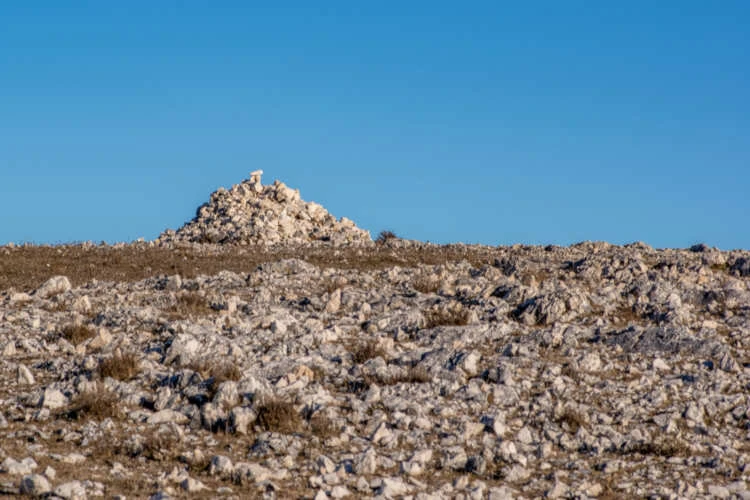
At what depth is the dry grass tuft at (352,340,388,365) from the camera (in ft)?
43.7

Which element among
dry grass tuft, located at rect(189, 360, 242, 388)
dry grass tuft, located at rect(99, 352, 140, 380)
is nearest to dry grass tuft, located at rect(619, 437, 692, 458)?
dry grass tuft, located at rect(189, 360, 242, 388)

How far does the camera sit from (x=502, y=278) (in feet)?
63.5

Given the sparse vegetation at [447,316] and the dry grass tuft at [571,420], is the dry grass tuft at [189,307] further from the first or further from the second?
the dry grass tuft at [571,420]

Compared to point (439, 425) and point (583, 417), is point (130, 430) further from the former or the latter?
point (583, 417)

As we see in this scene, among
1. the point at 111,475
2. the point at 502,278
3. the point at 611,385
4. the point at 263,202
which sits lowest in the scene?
the point at 111,475

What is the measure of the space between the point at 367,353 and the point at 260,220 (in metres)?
29.4

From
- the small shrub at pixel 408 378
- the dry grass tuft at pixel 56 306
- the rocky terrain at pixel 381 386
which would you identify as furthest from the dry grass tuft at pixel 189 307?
the small shrub at pixel 408 378

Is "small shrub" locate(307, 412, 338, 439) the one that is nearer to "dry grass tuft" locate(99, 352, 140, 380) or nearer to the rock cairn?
"dry grass tuft" locate(99, 352, 140, 380)

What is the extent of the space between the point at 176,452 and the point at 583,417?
199 inches

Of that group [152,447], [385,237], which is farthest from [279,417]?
[385,237]

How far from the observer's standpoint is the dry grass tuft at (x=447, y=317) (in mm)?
15259

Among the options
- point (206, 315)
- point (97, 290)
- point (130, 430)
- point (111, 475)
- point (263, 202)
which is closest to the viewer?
point (111, 475)

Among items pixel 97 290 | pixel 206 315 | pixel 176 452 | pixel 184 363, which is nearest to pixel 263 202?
pixel 97 290

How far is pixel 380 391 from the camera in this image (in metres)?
11.8
